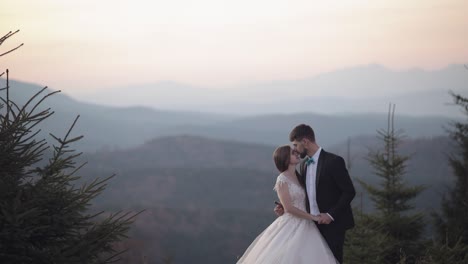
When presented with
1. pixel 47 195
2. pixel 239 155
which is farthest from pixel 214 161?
pixel 47 195

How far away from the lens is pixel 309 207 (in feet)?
20.8

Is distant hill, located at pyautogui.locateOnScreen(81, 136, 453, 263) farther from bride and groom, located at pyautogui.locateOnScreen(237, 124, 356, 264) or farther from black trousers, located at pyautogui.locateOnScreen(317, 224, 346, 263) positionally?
black trousers, located at pyautogui.locateOnScreen(317, 224, 346, 263)

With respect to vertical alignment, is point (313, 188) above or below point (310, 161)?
below

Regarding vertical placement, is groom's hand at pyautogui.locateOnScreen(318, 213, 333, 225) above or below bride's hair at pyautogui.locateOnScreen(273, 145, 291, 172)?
below

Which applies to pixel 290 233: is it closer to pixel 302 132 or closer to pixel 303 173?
pixel 303 173

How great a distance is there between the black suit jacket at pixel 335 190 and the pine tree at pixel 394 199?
8.66m

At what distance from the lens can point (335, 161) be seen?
608 centimetres

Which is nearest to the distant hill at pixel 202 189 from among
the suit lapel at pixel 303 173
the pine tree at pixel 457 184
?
the pine tree at pixel 457 184

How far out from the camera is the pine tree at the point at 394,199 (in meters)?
14.8

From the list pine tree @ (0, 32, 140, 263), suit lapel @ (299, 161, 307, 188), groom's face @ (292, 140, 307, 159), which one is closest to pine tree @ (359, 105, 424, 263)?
suit lapel @ (299, 161, 307, 188)

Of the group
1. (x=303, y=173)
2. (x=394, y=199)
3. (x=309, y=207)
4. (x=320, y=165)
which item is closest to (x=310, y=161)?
(x=320, y=165)

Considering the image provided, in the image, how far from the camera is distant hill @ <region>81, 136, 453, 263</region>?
9581cm

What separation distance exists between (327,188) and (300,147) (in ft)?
1.66

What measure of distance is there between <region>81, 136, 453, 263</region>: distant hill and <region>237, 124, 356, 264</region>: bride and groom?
4465 centimetres
